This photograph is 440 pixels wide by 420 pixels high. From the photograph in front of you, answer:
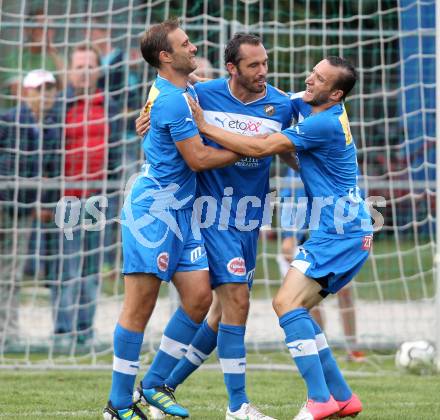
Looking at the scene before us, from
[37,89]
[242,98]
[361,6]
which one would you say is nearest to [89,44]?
[37,89]

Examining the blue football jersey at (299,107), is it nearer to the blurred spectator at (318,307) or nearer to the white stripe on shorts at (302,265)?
the white stripe on shorts at (302,265)

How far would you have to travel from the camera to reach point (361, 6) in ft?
32.9

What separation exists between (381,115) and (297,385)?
3.43 meters

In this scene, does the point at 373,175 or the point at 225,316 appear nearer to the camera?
the point at 225,316

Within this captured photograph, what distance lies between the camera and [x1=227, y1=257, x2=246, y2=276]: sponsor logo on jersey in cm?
641

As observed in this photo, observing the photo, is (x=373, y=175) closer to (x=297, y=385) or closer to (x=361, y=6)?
(x=361, y=6)

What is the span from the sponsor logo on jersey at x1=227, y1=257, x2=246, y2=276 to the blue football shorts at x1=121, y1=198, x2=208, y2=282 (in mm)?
163

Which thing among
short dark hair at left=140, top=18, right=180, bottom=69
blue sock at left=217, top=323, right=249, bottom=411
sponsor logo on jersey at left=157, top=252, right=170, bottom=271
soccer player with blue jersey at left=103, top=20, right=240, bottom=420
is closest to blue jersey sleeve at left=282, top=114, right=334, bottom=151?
soccer player with blue jersey at left=103, top=20, right=240, bottom=420

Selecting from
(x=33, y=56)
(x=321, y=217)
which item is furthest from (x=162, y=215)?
(x=33, y=56)

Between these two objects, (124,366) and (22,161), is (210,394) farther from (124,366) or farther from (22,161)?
(22,161)

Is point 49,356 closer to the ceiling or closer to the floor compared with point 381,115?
closer to the floor

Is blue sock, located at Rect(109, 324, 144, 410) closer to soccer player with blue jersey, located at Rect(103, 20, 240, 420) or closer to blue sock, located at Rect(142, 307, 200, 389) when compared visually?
soccer player with blue jersey, located at Rect(103, 20, 240, 420)

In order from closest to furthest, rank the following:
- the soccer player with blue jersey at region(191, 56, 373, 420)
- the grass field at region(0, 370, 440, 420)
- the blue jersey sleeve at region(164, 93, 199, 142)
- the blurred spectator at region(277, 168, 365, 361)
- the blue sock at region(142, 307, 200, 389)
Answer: the blue jersey sleeve at region(164, 93, 199, 142) → the soccer player with blue jersey at region(191, 56, 373, 420) → the blue sock at region(142, 307, 200, 389) → the grass field at region(0, 370, 440, 420) → the blurred spectator at region(277, 168, 365, 361)

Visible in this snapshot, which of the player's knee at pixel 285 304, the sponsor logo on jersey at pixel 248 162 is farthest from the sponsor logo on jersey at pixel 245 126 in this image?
the player's knee at pixel 285 304
